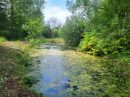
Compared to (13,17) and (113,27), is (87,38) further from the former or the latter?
(113,27)

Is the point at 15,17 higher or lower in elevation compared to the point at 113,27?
higher

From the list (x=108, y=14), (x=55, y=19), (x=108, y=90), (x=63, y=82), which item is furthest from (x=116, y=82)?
(x=55, y=19)

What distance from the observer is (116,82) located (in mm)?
14938

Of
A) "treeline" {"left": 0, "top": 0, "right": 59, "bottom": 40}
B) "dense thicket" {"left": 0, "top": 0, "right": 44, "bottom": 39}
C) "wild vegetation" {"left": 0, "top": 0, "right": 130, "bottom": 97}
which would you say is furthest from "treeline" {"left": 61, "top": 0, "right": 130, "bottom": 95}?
"dense thicket" {"left": 0, "top": 0, "right": 44, "bottom": 39}

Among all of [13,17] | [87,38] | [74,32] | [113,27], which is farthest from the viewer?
[74,32]

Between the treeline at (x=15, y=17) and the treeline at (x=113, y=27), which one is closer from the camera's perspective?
the treeline at (x=113, y=27)

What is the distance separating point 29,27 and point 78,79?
12349 millimetres

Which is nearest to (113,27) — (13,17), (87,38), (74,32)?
(87,38)

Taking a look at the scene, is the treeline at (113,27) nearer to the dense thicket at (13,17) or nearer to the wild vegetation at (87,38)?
the wild vegetation at (87,38)

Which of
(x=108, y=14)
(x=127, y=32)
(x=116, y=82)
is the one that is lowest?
(x=116, y=82)

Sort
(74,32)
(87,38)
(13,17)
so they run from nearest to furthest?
(87,38) → (13,17) → (74,32)

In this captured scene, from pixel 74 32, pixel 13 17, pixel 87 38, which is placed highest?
→ pixel 13 17

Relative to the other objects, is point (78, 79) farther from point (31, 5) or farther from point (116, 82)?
point (31, 5)

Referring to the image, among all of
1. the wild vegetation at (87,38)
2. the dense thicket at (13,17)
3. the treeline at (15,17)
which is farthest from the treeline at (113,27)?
the dense thicket at (13,17)
